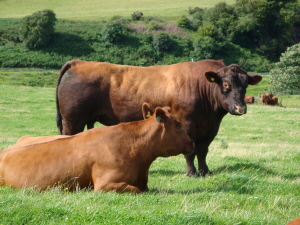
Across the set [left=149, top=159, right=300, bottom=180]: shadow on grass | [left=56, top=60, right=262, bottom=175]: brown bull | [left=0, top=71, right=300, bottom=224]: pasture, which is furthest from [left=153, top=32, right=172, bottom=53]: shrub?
[left=149, top=159, right=300, bottom=180]: shadow on grass

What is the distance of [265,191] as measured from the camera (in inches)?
312

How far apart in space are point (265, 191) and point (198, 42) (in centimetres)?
8001

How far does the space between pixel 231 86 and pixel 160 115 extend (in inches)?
93.5

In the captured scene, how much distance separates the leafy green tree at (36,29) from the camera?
7919 cm

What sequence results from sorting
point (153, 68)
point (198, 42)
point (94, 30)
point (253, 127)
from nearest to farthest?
point (153, 68), point (253, 127), point (198, 42), point (94, 30)

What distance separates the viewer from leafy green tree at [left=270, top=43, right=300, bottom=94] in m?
56.8

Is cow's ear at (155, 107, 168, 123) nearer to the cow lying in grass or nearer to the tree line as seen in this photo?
the cow lying in grass

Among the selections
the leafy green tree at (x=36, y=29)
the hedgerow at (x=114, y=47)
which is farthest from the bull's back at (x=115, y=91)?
the leafy green tree at (x=36, y=29)

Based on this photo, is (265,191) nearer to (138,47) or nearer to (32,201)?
(32,201)

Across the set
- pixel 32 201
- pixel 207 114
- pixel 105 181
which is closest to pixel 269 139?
pixel 207 114

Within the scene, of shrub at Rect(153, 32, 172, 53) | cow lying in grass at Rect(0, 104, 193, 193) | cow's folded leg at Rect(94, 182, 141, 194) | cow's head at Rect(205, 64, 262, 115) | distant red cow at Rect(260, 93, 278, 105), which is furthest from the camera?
shrub at Rect(153, 32, 172, 53)

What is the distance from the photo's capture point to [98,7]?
405 feet

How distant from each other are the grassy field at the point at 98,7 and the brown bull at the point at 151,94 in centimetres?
9790

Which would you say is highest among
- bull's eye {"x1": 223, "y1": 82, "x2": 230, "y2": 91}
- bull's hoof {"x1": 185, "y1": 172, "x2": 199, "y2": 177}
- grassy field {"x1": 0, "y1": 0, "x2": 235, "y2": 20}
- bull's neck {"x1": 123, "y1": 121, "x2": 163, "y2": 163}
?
grassy field {"x1": 0, "y1": 0, "x2": 235, "y2": 20}
